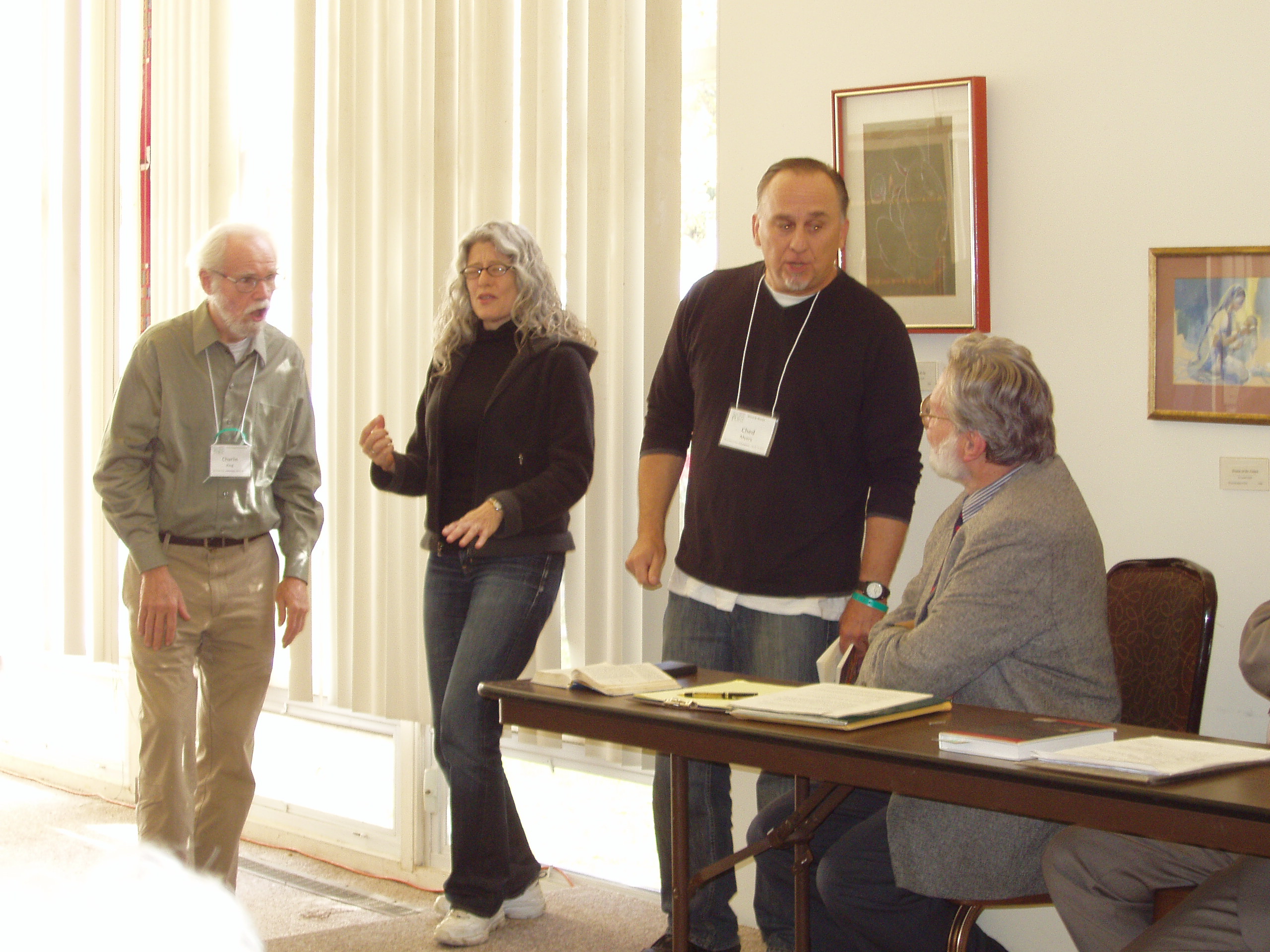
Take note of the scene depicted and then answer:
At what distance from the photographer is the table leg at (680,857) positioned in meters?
1.92

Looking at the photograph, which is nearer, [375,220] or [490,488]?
[490,488]

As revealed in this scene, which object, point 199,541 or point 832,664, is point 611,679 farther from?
point 199,541

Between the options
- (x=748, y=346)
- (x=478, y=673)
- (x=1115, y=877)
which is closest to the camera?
(x=1115, y=877)

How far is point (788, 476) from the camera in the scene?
2.54 meters

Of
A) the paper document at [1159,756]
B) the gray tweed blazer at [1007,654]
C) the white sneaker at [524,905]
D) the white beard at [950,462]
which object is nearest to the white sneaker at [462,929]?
the white sneaker at [524,905]

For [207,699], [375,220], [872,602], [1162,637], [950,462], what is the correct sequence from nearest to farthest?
[950,462] < [1162,637] < [872,602] < [207,699] < [375,220]

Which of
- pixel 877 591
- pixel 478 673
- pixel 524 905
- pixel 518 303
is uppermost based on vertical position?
pixel 518 303

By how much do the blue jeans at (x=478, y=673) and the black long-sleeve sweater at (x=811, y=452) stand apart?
1.40ft

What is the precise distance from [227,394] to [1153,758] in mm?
2302

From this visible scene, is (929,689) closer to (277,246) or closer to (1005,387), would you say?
(1005,387)

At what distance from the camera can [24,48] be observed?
496cm

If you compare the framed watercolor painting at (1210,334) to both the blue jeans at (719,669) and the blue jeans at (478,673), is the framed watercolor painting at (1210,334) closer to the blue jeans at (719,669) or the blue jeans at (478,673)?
the blue jeans at (719,669)

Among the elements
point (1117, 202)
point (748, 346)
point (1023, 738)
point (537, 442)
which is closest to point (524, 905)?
point (537, 442)

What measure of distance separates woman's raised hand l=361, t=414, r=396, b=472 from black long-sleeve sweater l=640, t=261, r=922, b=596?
0.76 metres
